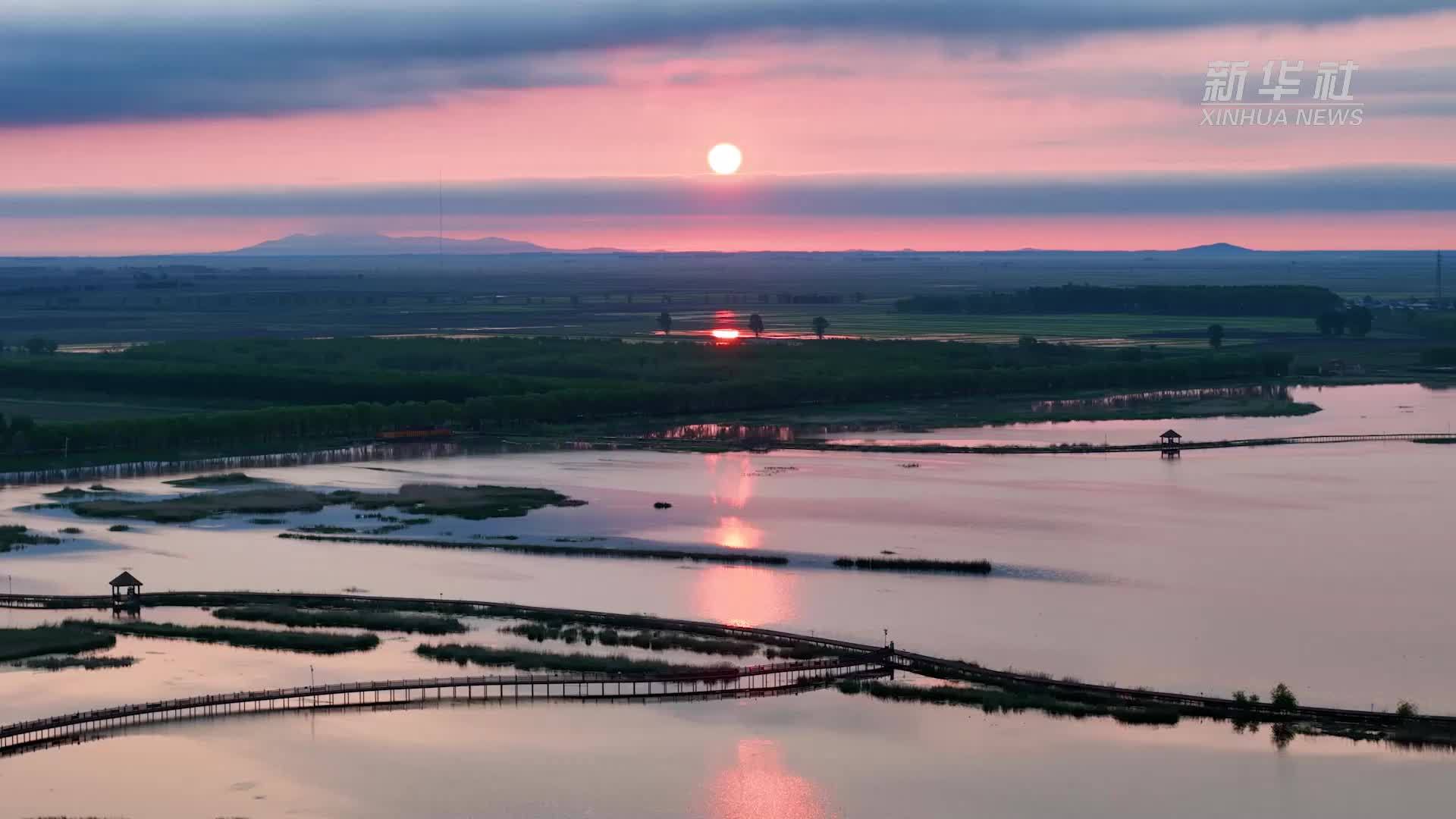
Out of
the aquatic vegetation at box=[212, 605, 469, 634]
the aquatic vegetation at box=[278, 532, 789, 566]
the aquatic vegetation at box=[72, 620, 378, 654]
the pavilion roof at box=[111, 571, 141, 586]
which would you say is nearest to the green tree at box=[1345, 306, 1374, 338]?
the aquatic vegetation at box=[278, 532, 789, 566]

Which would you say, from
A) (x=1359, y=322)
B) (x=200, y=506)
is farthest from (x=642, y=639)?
(x=1359, y=322)

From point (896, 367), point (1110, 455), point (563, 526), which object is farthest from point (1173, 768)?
point (896, 367)

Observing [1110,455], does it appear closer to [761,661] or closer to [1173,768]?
[761,661]

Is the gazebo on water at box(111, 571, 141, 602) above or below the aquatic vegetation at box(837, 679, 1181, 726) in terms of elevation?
above

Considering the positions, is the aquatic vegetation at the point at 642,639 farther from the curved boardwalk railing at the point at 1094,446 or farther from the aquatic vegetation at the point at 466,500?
the curved boardwalk railing at the point at 1094,446

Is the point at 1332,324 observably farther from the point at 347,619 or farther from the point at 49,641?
the point at 49,641

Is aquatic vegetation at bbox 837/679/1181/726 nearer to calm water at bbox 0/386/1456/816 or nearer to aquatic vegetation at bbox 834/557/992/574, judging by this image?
calm water at bbox 0/386/1456/816
